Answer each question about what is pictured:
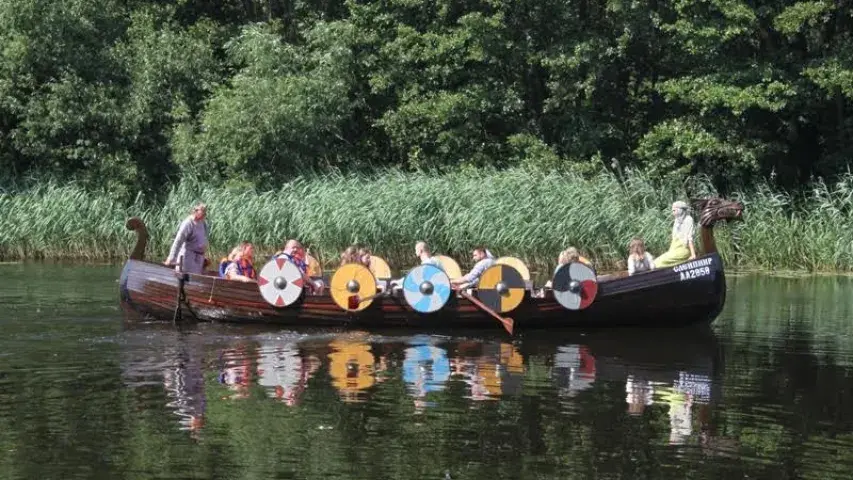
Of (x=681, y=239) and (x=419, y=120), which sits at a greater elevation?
(x=419, y=120)

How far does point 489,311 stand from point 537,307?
2.13ft

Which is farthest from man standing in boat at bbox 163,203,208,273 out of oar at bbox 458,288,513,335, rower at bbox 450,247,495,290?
oar at bbox 458,288,513,335

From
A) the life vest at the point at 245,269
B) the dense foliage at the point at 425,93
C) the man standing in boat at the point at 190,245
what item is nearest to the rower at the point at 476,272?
the life vest at the point at 245,269

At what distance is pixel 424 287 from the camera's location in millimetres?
17203

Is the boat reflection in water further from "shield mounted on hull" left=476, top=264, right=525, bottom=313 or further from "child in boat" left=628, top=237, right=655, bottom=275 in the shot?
"child in boat" left=628, top=237, right=655, bottom=275

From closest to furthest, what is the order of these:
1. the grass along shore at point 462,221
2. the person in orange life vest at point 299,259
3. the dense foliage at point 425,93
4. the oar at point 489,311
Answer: the oar at point 489,311
the person in orange life vest at point 299,259
the grass along shore at point 462,221
the dense foliage at point 425,93

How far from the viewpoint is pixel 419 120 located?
107ft

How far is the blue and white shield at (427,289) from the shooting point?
56.4 feet

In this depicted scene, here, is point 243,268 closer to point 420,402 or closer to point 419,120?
point 420,402

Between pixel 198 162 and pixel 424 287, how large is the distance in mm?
15601

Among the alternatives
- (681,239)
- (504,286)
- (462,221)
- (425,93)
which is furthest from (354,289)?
(425,93)

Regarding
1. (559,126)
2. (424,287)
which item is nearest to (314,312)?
(424,287)

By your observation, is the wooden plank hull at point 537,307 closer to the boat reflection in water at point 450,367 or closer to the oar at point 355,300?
the oar at point 355,300

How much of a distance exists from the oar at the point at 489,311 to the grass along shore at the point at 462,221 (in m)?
8.02
